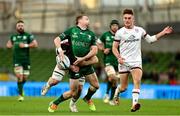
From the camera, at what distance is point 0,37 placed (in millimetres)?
46000

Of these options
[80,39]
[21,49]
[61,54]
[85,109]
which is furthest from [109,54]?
[61,54]

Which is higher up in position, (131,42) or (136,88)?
(131,42)

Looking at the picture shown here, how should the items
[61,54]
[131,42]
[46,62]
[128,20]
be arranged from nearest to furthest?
[61,54] → [128,20] → [131,42] → [46,62]

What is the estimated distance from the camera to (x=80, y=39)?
1809 centimetres

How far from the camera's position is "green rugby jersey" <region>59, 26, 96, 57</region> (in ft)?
59.0

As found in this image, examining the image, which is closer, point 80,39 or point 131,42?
point 80,39

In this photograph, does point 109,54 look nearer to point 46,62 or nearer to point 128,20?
point 128,20

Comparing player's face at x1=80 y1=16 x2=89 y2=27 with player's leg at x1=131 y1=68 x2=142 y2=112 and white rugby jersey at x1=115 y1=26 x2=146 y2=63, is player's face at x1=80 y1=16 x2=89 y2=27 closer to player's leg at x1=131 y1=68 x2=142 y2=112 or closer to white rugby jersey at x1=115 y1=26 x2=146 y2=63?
white rugby jersey at x1=115 y1=26 x2=146 y2=63

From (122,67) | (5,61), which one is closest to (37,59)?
(5,61)

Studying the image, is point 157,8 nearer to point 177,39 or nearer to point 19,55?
point 177,39

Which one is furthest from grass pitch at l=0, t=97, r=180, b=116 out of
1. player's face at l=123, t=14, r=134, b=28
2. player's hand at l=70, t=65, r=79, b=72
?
player's face at l=123, t=14, r=134, b=28

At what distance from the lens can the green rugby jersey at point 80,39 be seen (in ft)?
59.0

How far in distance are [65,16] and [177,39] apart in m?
7.36

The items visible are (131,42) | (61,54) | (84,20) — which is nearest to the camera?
(61,54)
